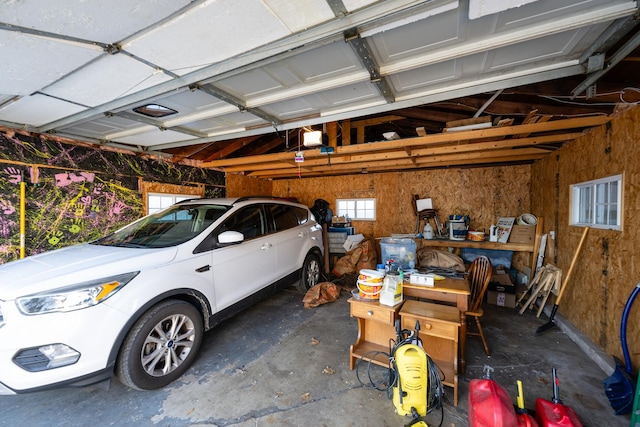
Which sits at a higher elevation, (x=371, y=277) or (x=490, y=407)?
(x=371, y=277)

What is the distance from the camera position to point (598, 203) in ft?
9.43

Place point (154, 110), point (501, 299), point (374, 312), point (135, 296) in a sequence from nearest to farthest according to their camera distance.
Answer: point (135, 296) < point (374, 312) < point (154, 110) < point (501, 299)

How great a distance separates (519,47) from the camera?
5.50ft

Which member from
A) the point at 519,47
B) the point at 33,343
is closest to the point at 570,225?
the point at 519,47

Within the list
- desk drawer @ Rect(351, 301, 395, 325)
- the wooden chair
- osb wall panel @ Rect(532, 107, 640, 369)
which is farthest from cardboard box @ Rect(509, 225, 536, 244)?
desk drawer @ Rect(351, 301, 395, 325)

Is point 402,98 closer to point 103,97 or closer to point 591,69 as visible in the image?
point 591,69

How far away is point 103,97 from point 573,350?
546 centimetres

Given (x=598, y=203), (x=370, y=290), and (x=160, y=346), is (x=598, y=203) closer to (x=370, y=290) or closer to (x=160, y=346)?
(x=370, y=290)

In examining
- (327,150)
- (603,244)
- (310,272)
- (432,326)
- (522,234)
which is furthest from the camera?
(522,234)

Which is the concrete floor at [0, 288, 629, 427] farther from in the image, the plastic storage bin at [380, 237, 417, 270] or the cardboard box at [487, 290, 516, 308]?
the plastic storage bin at [380, 237, 417, 270]

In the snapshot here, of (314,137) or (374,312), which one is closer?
(374,312)

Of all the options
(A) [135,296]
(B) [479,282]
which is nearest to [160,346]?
(A) [135,296]

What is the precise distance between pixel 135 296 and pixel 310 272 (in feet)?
9.48

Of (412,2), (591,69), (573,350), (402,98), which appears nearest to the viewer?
(412,2)
